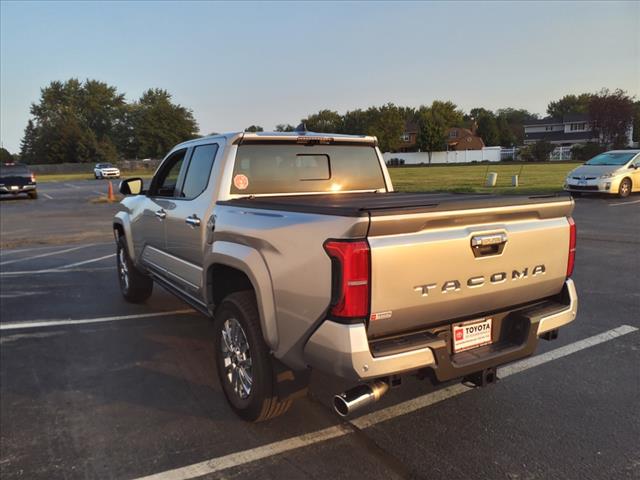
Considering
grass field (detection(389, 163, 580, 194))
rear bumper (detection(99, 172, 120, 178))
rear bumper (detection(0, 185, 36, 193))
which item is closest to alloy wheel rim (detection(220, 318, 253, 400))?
grass field (detection(389, 163, 580, 194))

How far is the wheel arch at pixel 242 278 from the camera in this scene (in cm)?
296

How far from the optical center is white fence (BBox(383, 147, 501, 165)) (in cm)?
6744

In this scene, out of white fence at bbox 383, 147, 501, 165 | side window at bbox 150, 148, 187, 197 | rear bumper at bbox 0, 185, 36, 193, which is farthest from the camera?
white fence at bbox 383, 147, 501, 165

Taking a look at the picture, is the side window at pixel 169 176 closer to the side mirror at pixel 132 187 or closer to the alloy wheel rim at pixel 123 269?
the side mirror at pixel 132 187

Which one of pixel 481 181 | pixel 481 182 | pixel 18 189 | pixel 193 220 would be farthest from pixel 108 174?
pixel 193 220

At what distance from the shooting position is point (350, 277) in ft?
8.07

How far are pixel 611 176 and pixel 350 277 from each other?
1659 cm

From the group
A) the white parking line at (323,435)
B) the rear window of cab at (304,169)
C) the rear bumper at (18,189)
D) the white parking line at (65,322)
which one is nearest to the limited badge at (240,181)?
the rear window of cab at (304,169)

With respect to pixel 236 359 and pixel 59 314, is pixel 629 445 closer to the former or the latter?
pixel 236 359

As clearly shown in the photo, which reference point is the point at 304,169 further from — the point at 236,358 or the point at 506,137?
the point at 506,137

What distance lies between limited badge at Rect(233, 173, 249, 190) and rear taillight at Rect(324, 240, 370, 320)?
5.41 feet

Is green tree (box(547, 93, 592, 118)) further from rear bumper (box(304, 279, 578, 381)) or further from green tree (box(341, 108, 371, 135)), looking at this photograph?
rear bumper (box(304, 279, 578, 381))

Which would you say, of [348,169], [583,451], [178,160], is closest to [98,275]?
[178,160]

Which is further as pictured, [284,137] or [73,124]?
[73,124]
